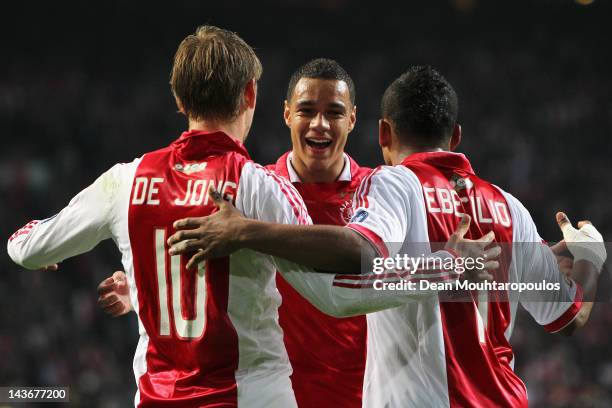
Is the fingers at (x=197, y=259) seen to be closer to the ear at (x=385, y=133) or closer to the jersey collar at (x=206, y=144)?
the jersey collar at (x=206, y=144)

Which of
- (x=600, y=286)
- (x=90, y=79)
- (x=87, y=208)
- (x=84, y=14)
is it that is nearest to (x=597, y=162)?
(x=90, y=79)

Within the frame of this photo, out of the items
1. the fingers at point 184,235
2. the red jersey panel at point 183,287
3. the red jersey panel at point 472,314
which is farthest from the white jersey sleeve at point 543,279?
the fingers at point 184,235

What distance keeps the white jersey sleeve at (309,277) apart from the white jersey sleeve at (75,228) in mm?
484

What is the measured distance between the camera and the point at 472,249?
297cm

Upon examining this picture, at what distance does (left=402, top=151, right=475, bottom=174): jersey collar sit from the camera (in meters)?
3.26

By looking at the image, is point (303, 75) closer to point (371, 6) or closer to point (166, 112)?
point (166, 112)

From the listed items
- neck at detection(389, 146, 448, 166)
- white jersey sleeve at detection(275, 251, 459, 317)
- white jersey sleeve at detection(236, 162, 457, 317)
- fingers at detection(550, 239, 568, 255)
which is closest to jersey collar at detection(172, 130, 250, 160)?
white jersey sleeve at detection(236, 162, 457, 317)

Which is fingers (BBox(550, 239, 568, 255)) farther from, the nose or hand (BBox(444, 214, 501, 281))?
the nose

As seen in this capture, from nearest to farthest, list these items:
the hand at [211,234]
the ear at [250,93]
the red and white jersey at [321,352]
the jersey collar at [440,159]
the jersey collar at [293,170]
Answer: the hand at [211,234]
the ear at [250,93]
the jersey collar at [440,159]
the red and white jersey at [321,352]
the jersey collar at [293,170]

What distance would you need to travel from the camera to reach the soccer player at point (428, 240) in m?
2.79

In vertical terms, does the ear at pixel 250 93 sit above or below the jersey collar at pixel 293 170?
above

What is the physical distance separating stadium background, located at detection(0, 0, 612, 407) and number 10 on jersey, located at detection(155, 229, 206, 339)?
24.5 feet

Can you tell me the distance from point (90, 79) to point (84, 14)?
2.21 meters

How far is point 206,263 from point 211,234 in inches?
5.7
